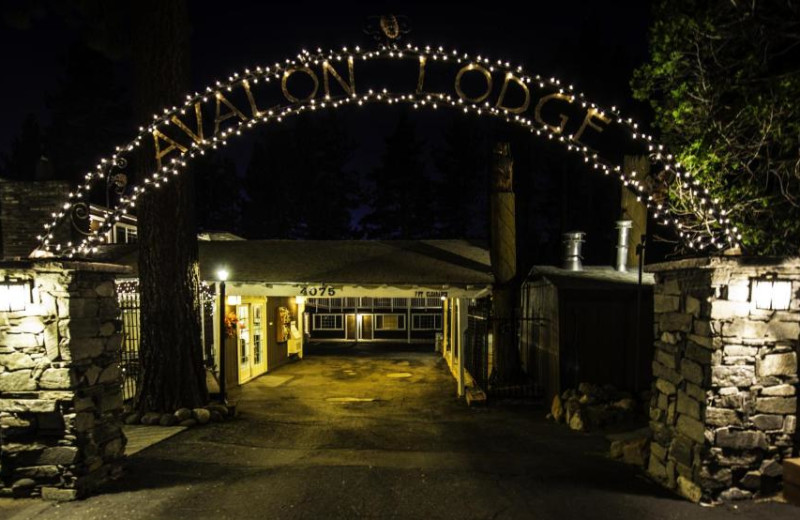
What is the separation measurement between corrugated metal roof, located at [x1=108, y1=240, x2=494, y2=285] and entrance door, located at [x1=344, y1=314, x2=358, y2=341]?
10.7 m

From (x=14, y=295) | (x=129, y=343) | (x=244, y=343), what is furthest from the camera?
(x=244, y=343)

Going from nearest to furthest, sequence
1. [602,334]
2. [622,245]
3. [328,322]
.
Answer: [602,334] → [622,245] → [328,322]

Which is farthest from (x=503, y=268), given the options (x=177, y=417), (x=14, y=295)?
(x=14, y=295)

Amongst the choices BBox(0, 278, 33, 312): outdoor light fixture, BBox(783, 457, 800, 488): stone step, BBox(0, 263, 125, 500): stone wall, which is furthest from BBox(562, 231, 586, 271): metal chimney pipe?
BBox(0, 278, 33, 312): outdoor light fixture

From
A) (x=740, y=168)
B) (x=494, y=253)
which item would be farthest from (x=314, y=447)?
(x=740, y=168)

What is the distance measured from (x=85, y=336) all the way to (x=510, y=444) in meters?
5.84

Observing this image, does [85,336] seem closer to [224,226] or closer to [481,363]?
[481,363]

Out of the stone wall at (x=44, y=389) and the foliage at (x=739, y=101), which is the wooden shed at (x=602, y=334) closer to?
the foliage at (x=739, y=101)

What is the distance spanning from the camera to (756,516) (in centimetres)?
477

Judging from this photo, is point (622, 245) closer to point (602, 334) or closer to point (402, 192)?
point (602, 334)

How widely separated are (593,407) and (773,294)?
422 centimetres

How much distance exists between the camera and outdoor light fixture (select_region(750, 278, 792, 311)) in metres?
4.94

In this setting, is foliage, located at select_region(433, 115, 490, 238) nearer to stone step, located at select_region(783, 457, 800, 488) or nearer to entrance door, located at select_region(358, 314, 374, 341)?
entrance door, located at select_region(358, 314, 374, 341)

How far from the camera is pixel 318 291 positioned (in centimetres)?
1198
